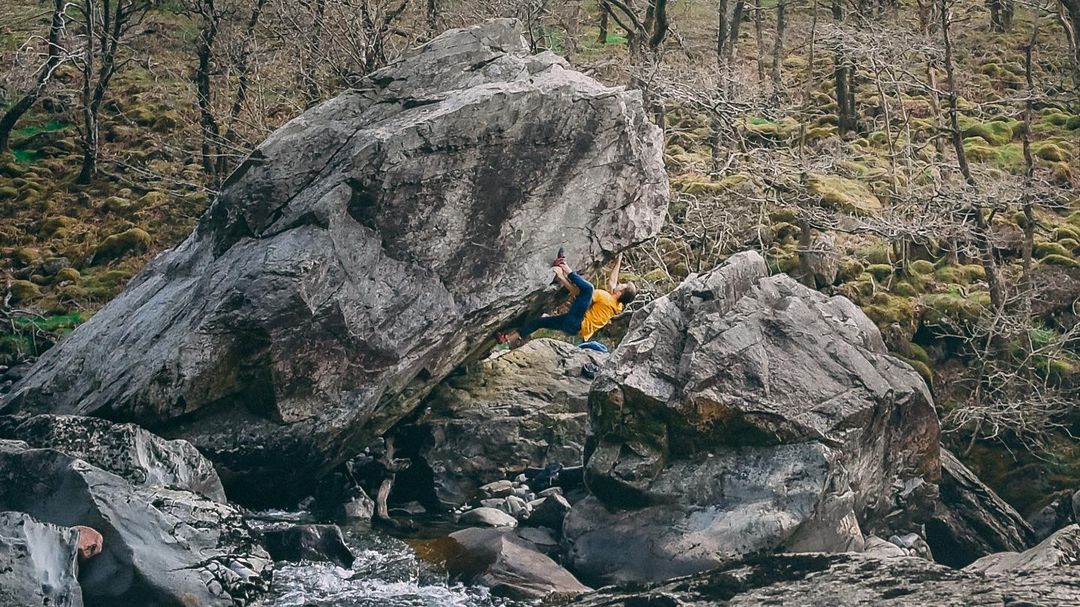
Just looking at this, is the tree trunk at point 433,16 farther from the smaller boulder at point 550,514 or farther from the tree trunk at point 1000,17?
the tree trunk at point 1000,17

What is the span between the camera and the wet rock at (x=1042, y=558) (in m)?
14.5

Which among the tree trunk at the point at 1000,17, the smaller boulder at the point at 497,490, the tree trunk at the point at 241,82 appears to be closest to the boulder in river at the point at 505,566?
the smaller boulder at the point at 497,490

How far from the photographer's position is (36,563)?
469 inches

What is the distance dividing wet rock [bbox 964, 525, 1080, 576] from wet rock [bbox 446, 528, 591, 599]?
5049 millimetres

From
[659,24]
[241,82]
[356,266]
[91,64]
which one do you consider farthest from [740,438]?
[91,64]

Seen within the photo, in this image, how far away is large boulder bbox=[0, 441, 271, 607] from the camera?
12.6 meters

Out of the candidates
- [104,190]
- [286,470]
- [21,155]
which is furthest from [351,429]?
[21,155]

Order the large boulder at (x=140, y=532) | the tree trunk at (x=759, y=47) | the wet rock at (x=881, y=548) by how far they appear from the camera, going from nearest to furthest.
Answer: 1. the large boulder at (x=140, y=532)
2. the wet rock at (x=881, y=548)
3. the tree trunk at (x=759, y=47)

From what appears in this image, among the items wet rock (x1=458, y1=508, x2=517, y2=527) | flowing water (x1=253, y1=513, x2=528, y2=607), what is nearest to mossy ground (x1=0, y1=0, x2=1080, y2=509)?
wet rock (x1=458, y1=508, x2=517, y2=527)

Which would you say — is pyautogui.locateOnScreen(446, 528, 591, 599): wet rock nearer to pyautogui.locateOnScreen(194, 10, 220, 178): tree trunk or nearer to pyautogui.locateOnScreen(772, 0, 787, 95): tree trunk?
pyautogui.locateOnScreen(194, 10, 220, 178): tree trunk

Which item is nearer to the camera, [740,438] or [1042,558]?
[1042,558]

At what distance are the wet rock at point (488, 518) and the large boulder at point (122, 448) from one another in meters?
3.53

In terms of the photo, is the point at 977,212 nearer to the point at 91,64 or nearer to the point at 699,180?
the point at 699,180

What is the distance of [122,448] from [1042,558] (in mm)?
11220
